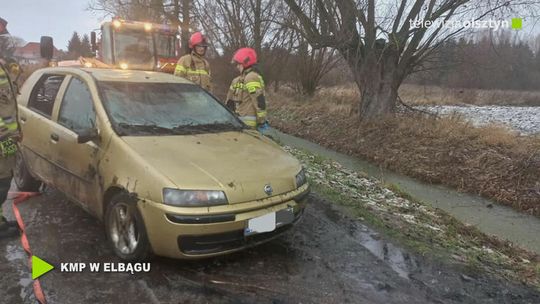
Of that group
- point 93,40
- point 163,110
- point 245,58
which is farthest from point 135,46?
point 163,110

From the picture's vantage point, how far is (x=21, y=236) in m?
4.03

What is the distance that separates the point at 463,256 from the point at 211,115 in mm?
2916

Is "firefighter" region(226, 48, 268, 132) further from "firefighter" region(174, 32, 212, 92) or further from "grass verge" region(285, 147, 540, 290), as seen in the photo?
"grass verge" region(285, 147, 540, 290)

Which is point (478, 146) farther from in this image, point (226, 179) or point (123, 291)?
point (123, 291)

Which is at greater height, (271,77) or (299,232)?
(271,77)

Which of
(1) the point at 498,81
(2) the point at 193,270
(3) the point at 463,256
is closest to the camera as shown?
(2) the point at 193,270

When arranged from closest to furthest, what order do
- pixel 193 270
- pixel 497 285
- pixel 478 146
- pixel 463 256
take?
1. pixel 193 270
2. pixel 497 285
3. pixel 463 256
4. pixel 478 146

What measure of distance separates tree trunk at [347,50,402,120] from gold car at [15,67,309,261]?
790 cm

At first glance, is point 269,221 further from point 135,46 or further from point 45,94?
point 135,46

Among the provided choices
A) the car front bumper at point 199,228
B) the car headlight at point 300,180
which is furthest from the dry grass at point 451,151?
the car front bumper at point 199,228

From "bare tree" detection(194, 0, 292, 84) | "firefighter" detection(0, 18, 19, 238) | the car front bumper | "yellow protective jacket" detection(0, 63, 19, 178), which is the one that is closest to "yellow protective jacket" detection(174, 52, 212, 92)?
"firefighter" detection(0, 18, 19, 238)

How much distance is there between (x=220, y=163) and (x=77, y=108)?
1666 millimetres

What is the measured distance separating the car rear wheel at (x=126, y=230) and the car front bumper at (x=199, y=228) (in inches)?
3.6

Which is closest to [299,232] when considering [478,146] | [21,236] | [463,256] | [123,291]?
[463,256]
